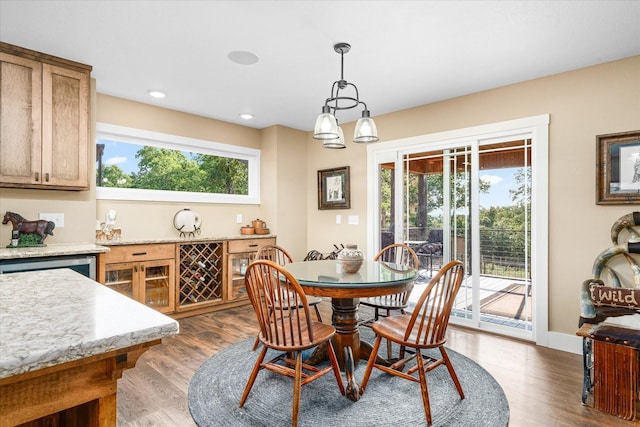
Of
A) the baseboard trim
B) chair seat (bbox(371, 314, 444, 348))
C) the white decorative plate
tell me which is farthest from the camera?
the white decorative plate

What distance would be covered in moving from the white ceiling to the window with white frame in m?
0.63

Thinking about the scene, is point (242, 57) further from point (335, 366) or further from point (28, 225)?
point (335, 366)

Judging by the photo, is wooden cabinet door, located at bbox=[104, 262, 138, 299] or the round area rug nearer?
the round area rug

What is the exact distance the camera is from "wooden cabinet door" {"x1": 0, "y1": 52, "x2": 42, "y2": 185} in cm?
271

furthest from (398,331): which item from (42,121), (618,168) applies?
(42,121)

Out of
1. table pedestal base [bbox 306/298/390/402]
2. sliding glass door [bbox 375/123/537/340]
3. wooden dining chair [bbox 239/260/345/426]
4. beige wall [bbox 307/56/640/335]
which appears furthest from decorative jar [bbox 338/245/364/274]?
beige wall [bbox 307/56/640/335]

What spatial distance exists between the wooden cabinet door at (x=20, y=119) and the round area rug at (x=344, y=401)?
2.16 meters

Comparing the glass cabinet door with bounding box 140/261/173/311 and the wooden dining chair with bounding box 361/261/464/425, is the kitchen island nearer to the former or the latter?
the wooden dining chair with bounding box 361/261/464/425

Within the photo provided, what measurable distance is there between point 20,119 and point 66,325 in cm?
285

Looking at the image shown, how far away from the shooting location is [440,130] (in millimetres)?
3936

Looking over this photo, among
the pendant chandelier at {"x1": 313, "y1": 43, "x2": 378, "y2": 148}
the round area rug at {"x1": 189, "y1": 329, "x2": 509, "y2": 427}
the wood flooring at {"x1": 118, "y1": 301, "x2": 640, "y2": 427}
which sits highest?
the pendant chandelier at {"x1": 313, "y1": 43, "x2": 378, "y2": 148}

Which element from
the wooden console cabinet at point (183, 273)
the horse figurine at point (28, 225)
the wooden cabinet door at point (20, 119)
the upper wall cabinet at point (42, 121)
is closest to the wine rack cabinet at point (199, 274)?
the wooden console cabinet at point (183, 273)

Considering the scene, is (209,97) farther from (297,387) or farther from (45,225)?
(297,387)

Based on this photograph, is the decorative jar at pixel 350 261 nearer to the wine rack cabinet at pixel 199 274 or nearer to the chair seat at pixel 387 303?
the chair seat at pixel 387 303
